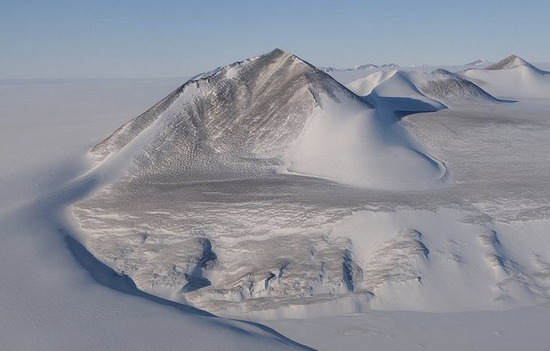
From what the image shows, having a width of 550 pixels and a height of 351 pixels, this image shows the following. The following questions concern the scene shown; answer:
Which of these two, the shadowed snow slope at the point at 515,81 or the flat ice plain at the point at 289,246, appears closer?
the flat ice plain at the point at 289,246

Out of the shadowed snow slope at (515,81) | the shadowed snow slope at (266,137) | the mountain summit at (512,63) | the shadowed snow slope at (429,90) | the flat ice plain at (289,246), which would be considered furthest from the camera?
the mountain summit at (512,63)

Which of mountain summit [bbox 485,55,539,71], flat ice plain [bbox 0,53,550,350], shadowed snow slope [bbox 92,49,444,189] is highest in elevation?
mountain summit [bbox 485,55,539,71]

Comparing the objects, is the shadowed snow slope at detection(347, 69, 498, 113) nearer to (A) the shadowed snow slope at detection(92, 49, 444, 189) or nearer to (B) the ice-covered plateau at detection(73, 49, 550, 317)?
(B) the ice-covered plateau at detection(73, 49, 550, 317)

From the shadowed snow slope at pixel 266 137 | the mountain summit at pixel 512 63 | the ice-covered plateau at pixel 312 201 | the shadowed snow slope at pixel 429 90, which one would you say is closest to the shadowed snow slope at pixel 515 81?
the mountain summit at pixel 512 63

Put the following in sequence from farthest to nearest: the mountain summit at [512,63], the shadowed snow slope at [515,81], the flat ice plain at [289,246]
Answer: the mountain summit at [512,63]
the shadowed snow slope at [515,81]
the flat ice plain at [289,246]

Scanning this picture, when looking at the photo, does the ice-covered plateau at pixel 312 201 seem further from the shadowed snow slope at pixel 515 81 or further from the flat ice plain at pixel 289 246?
the shadowed snow slope at pixel 515 81

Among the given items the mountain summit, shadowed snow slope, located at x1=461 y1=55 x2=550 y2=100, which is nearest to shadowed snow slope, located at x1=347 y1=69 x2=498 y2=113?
shadowed snow slope, located at x1=461 y1=55 x2=550 y2=100
